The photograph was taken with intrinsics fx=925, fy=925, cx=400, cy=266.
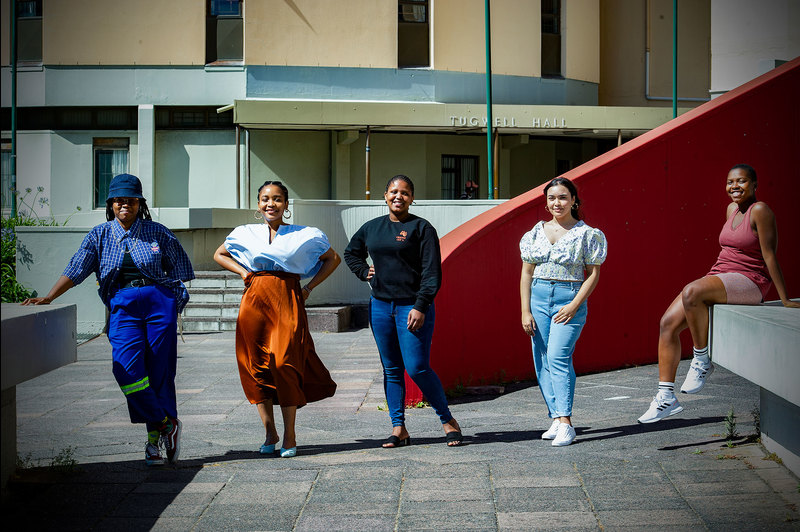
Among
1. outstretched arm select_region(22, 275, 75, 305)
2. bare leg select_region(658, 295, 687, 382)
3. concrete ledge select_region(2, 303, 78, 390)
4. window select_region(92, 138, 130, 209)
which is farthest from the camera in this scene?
window select_region(92, 138, 130, 209)

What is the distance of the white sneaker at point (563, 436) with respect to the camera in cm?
593

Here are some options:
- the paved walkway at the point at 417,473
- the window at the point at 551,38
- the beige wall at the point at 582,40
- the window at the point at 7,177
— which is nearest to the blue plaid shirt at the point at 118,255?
the paved walkway at the point at 417,473

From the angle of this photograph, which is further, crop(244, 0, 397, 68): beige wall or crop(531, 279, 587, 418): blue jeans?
crop(244, 0, 397, 68): beige wall

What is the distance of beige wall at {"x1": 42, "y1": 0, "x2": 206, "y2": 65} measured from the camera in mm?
21453

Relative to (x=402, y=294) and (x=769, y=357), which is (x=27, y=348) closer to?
(x=402, y=294)

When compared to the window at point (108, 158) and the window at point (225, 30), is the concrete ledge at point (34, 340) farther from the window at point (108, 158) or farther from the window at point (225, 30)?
the window at point (108, 158)

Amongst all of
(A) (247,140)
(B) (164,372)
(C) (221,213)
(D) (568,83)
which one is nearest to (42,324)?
(B) (164,372)

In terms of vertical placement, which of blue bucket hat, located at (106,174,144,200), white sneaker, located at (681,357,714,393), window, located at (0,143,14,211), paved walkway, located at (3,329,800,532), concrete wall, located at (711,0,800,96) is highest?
concrete wall, located at (711,0,800,96)

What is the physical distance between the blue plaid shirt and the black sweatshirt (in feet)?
3.92

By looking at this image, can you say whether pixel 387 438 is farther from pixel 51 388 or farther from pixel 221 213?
pixel 221 213

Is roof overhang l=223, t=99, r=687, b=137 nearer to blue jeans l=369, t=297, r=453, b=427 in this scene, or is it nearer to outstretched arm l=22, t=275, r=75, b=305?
blue jeans l=369, t=297, r=453, b=427

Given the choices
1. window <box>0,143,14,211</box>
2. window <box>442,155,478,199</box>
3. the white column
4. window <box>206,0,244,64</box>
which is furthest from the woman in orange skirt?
window <box>442,155,478,199</box>

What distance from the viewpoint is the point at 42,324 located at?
15.4 feet

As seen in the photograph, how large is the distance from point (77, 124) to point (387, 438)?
61.0 feet
